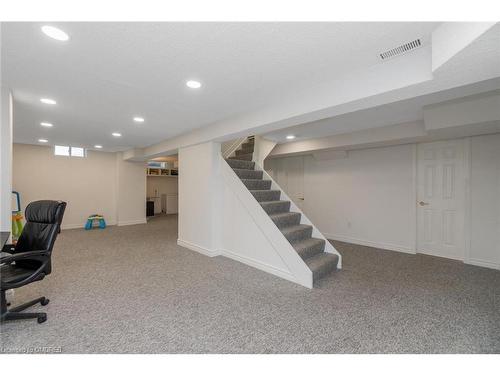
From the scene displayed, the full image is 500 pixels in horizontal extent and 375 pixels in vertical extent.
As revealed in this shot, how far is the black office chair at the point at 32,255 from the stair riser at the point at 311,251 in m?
2.82

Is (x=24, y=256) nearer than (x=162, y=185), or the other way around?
(x=24, y=256)

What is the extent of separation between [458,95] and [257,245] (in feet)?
10.4

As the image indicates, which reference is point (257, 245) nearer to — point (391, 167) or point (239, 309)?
point (239, 309)

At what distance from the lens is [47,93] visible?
2.59 meters

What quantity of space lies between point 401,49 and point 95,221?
26.1 ft

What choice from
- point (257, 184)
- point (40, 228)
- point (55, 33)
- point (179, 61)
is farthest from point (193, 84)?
point (257, 184)

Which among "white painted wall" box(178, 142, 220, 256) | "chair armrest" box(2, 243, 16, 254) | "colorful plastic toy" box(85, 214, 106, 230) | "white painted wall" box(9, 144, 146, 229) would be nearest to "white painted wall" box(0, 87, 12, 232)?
"chair armrest" box(2, 243, 16, 254)

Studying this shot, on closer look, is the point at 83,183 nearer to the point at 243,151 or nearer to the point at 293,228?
the point at 243,151

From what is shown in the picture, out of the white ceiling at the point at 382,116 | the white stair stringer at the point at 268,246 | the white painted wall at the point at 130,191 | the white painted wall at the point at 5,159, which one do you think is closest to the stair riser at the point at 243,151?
the white ceiling at the point at 382,116

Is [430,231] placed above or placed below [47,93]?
below

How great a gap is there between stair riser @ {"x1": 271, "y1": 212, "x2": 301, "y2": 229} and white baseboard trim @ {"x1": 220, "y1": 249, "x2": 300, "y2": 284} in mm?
666

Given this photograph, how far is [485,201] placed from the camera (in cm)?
350
